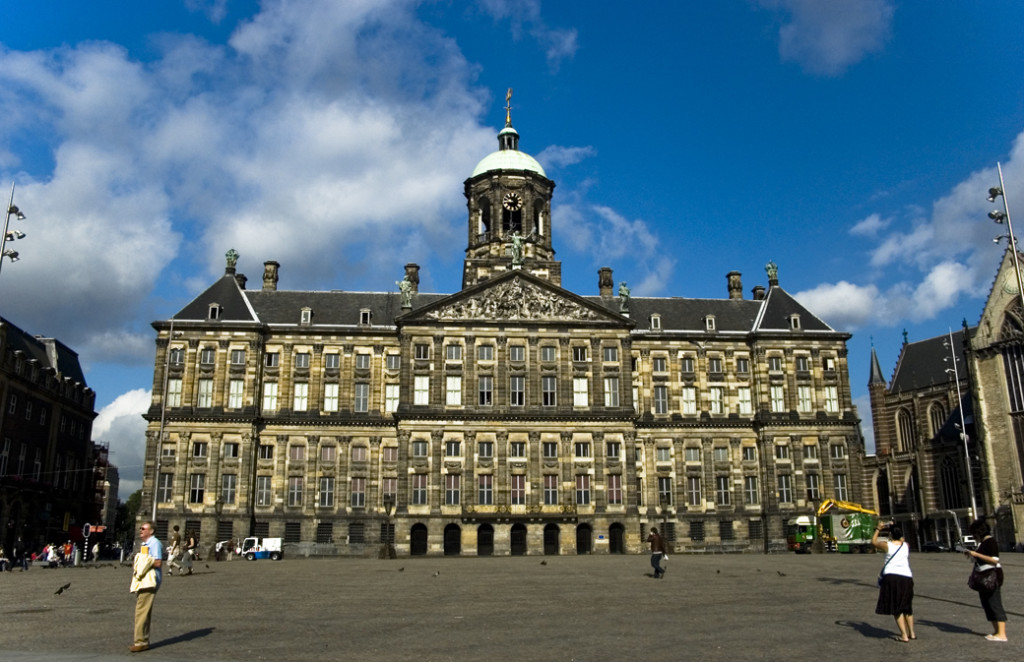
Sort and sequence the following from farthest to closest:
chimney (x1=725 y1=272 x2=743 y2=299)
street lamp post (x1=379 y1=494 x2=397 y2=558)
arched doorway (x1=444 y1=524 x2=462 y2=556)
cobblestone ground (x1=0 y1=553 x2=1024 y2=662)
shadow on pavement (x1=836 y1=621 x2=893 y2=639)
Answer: chimney (x1=725 y1=272 x2=743 y2=299) → arched doorway (x1=444 y1=524 x2=462 y2=556) → street lamp post (x1=379 y1=494 x2=397 y2=558) → shadow on pavement (x1=836 y1=621 x2=893 y2=639) → cobblestone ground (x1=0 y1=553 x2=1024 y2=662)

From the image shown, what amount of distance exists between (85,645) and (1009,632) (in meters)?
15.3

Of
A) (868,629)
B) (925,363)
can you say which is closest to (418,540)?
(868,629)

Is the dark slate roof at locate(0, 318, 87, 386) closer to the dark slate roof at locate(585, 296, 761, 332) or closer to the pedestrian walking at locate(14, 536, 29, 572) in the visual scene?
the pedestrian walking at locate(14, 536, 29, 572)

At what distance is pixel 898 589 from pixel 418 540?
4656cm

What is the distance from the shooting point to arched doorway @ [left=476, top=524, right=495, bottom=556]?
56.9m

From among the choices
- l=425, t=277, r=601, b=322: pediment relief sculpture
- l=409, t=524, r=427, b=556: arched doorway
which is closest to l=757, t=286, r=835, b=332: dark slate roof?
l=425, t=277, r=601, b=322: pediment relief sculpture

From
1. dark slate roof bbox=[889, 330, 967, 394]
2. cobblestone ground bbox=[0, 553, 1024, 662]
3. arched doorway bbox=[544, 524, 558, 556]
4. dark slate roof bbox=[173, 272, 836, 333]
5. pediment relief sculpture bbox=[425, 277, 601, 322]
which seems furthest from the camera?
Answer: dark slate roof bbox=[889, 330, 967, 394]

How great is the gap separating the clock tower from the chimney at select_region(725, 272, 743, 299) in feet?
51.5

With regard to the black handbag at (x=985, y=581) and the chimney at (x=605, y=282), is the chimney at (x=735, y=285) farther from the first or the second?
the black handbag at (x=985, y=581)

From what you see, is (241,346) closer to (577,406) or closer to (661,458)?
(577,406)

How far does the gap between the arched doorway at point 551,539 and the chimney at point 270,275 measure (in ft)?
95.2

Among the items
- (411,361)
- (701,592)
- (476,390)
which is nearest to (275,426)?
(411,361)

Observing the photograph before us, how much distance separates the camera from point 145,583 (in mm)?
13453

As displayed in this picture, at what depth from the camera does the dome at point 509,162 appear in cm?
6758
